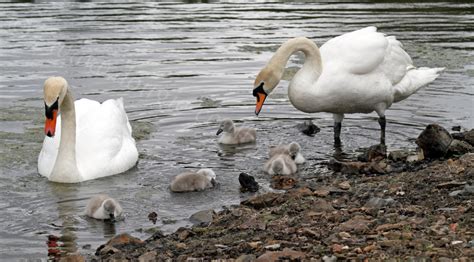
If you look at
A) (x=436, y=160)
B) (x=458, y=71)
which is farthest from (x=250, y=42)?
(x=436, y=160)

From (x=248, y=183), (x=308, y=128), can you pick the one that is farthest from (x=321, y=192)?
(x=308, y=128)

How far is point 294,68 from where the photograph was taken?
16266mm

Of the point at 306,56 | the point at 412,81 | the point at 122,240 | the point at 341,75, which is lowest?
the point at 122,240

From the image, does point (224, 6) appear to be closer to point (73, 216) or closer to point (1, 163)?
point (1, 163)

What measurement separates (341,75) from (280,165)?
150 cm

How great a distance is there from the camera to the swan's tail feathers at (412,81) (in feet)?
36.9

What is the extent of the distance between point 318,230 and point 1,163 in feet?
16.4

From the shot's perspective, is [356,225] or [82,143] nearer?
[356,225]

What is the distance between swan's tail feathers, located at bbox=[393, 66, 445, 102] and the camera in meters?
11.2

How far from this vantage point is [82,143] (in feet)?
33.2

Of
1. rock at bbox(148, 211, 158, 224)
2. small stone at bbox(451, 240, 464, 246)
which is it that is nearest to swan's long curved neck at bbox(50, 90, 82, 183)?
rock at bbox(148, 211, 158, 224)

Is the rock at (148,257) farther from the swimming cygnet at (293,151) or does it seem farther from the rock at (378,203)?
the swimming cygnet at (293,151)

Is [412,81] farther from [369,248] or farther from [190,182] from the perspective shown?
[369,248]

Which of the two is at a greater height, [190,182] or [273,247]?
[273,247]
